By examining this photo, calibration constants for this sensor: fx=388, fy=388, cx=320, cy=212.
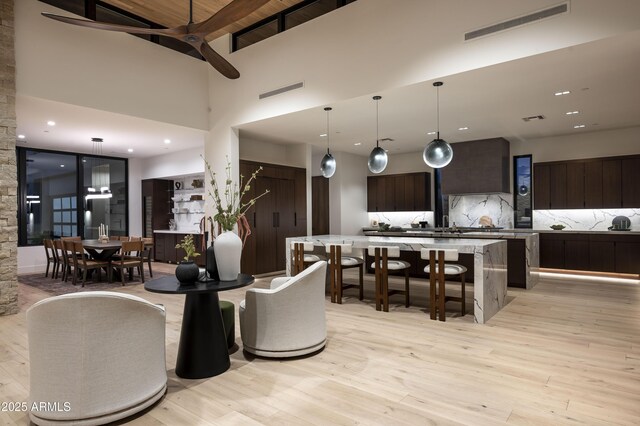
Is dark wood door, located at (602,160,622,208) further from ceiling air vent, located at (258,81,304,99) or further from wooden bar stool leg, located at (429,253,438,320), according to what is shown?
ceiling air vent, located at (258,81,304,99)

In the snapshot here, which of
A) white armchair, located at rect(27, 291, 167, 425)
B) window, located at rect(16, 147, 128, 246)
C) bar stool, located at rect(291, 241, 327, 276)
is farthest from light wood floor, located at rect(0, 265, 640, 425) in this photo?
window, located at rect(16, 147, 128, 246)

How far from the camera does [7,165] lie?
521 cm

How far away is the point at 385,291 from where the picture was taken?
5.16m

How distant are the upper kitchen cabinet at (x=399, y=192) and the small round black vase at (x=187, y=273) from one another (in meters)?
8.06

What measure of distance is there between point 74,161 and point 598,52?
11541 mm

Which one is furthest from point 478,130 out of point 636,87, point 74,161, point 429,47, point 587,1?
point 74,161

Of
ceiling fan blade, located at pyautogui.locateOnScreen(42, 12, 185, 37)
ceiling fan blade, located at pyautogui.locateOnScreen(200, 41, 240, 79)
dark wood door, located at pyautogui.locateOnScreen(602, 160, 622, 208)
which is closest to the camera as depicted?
ceiling fan blade, located at pyautogui.locateOnScreen(42, 12, 185, 37)

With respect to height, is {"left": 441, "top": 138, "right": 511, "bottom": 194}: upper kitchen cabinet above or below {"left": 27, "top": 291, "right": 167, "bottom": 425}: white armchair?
above

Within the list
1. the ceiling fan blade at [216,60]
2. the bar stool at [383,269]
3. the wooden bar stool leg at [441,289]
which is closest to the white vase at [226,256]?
the ceiling fan blade at [216,60]

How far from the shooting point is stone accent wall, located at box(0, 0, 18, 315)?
5.18 meters

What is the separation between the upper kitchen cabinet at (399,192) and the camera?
1029cm

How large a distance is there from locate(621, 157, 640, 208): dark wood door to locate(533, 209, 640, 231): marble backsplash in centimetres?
34

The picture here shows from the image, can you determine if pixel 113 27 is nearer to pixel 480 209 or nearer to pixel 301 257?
pixel 301 257

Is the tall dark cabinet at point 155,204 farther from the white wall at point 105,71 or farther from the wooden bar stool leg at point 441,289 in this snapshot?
the wooden bar stool leg at point 441,289
